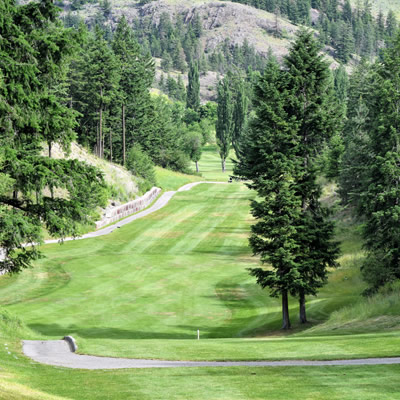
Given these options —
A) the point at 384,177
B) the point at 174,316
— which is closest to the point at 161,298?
the point at 174,316

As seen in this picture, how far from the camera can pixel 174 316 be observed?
37.0 metres

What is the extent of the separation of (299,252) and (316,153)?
6477 millimetres

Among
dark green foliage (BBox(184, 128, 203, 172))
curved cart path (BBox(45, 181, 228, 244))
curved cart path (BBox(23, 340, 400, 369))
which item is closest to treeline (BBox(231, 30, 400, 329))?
curved cart path (BBox(23, 340, 400, 369))

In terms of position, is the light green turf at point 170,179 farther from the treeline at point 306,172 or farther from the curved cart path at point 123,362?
the curved cart path at point 123,362

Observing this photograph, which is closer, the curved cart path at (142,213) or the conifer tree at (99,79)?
the curved cart path at (142,213)

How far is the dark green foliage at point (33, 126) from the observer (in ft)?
64.3

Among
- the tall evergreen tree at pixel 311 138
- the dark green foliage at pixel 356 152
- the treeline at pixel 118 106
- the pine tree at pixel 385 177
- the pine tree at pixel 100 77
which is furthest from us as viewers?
the treeline at pixel 118 106

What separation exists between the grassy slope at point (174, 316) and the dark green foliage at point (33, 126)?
14.9ft

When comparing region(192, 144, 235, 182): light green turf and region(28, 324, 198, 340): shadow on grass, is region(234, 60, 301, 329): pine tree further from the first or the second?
region(192, 144, 235, 182): light green turf

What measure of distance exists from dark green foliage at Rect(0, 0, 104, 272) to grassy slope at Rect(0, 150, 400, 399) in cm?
456

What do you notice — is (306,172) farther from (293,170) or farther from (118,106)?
(118,106)

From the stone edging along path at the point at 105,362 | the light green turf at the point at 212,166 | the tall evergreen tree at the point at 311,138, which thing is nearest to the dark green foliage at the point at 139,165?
the light green turf at the point at 212,166

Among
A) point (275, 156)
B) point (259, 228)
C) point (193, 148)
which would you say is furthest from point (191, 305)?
point (193, 148)

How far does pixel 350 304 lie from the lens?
1459 inches
